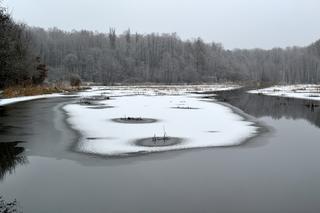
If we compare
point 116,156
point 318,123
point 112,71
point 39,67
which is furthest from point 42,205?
point 112,71

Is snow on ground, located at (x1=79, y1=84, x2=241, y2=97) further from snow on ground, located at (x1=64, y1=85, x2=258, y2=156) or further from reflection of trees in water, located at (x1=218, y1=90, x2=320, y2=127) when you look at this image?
snow on ground, located at (x1=64, y1=85, x2=258, y2=156)

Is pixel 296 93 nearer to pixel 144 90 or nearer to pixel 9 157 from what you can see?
A: pixel 144 90

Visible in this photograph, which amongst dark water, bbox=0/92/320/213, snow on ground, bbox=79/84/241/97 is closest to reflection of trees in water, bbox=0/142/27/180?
dark water, bbox=0/92/320/213

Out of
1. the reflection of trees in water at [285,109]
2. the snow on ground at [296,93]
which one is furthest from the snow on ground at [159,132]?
the snow on ground at [296,93]

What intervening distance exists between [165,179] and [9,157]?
21.6 feet

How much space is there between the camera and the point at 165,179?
1176cm

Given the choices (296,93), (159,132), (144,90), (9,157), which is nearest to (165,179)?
(9,157)

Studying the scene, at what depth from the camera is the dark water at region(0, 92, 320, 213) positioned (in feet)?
31.2

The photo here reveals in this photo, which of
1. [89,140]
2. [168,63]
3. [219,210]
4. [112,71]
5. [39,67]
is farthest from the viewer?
[168,63]

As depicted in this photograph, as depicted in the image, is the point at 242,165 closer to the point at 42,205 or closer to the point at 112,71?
the point at 42,205

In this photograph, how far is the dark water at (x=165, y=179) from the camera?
31.2 ft

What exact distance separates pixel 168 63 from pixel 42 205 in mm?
176474

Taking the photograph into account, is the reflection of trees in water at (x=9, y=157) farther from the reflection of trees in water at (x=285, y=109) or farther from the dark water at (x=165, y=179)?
the reflection of trees in water at (x=285, y=109)

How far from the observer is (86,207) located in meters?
9.26
